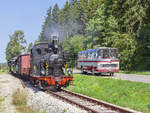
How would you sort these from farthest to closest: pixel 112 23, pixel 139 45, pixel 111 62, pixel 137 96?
pixel 112 23 → pixel 139 45 → pixel 111 62 → pixel 137 96

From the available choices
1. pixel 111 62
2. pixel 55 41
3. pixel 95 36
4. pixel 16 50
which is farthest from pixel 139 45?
pixel 16 50

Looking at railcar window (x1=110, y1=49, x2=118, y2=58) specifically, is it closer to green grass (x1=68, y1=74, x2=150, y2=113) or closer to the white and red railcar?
the white and red railcar

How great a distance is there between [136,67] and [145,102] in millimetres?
22459

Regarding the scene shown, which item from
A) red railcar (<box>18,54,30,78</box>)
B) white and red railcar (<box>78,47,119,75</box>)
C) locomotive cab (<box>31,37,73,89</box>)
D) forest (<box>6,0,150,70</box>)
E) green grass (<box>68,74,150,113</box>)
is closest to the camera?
green grass (<box>68,74,150,113</box>)

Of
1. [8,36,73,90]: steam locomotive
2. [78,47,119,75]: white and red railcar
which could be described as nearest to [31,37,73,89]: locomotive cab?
[8,36,73,90]: steam locomotive

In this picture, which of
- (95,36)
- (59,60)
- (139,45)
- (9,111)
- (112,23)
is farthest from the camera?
(95,36)

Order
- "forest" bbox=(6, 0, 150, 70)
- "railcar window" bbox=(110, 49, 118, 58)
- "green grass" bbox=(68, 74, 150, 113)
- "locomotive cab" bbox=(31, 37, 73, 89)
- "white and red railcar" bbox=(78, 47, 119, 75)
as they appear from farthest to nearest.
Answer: "forest" bbox=(6, 0, 150, 70) → "railcar window" bbox=(110, 49, 118, 58) → "white and red railcar" bbox=(78, 47, 119, 75) → "locomotive cab" bbox=(31, 37, 73, 89) → "green grass" bbox=(68, 74, 150, 113)

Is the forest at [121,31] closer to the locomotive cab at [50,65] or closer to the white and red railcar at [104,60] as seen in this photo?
the locomotive cab at [50,65]

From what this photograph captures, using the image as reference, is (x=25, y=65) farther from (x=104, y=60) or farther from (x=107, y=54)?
(x=107, y=54)

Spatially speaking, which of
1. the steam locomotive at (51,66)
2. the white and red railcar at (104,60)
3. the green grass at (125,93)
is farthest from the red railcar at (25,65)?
the white and red railcar at (104,60)

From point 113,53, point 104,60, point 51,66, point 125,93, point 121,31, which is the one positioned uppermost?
point 121,31

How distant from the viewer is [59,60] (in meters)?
16.6

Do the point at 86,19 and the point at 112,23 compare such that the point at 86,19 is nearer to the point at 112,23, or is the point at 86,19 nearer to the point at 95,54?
the point at 112,23

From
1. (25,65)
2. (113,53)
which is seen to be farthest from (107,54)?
(25,65)
